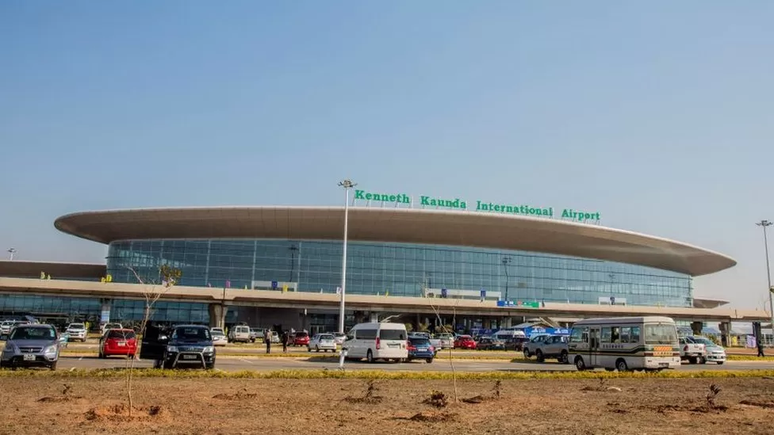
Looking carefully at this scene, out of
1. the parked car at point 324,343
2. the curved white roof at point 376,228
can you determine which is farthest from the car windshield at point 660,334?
the curved white roof at point 376,228

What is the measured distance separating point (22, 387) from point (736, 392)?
18.2m

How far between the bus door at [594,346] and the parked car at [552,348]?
20.6 feet

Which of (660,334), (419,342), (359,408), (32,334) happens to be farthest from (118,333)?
(660,334)

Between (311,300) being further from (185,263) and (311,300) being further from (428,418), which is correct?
(428,418)

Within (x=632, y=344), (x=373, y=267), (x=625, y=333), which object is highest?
(x=373, y=267)

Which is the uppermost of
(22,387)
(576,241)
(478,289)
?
(576,241)

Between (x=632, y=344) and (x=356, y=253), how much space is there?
61213 millimetres

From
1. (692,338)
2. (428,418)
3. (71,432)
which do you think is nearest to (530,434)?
(428,418)

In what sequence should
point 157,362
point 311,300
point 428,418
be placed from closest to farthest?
point 428,418 → point 157,362 → point 311,300

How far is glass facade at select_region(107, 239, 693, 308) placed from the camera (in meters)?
82.0

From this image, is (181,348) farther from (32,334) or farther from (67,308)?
(67,308)

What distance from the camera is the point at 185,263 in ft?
268

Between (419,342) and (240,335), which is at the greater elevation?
(419,342)

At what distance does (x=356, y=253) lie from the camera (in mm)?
84688
